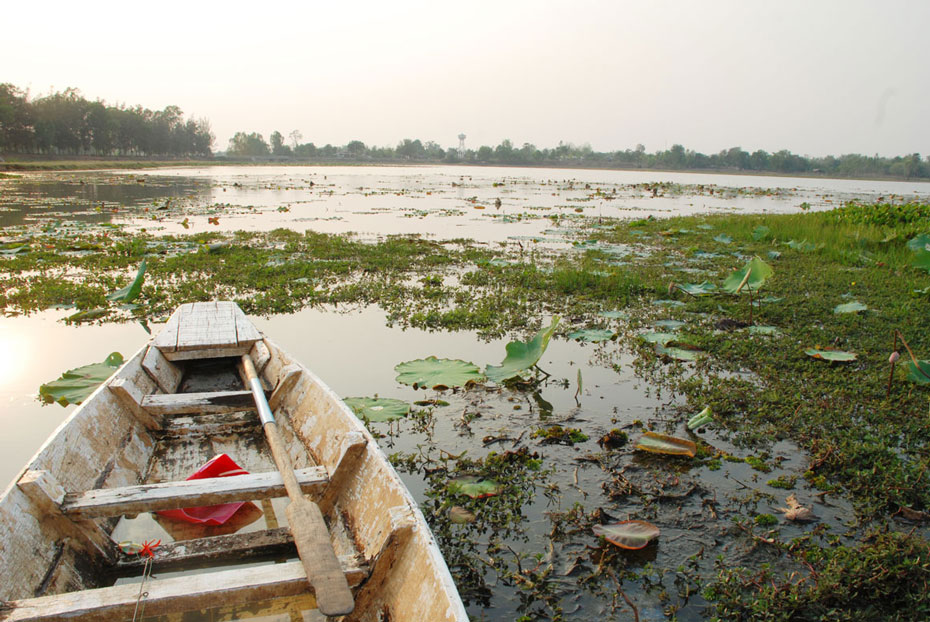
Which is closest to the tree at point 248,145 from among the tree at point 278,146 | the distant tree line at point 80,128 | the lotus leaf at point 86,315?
the tree at point 278,146

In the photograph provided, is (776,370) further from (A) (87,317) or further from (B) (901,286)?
(A) (87,317)

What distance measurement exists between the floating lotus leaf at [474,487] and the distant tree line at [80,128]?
6075cm

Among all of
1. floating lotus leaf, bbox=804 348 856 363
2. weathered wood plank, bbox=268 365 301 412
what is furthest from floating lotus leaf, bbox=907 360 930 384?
weathered wood plank, bbox=268 365 301 412

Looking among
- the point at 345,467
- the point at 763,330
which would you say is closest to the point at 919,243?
the point at 763,330

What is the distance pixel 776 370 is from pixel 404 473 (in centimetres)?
315

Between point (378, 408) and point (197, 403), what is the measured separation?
3.67 feet

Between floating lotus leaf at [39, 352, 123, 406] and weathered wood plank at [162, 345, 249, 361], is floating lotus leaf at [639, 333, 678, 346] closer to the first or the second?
weathered wood plank at [162, 345, 249, 361]

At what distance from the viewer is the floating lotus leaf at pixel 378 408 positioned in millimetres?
3738

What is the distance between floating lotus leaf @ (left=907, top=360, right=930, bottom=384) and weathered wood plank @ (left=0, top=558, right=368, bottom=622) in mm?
4159

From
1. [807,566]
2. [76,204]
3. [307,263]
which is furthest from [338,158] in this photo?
[807,566]

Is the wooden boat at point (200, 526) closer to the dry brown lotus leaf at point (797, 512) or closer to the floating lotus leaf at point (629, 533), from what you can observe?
the floating lotus leaf at point (629, 533)

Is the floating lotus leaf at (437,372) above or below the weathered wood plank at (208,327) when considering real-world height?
below

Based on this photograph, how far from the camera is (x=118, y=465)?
2812mm

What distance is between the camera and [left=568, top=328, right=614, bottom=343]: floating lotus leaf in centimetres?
535
